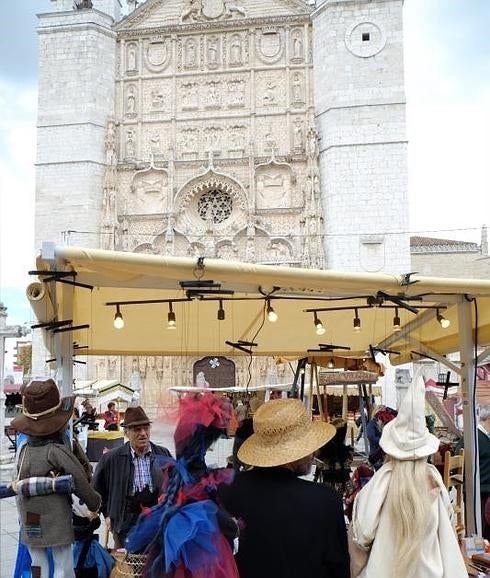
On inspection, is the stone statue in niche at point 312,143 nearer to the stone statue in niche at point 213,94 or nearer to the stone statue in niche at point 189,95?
the stone statue in niche at point 213,94

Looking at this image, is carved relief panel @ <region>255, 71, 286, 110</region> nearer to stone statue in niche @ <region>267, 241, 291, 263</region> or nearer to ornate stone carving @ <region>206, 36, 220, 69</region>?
ornate stone carving @ <region>206, 36, 220, 69</region>

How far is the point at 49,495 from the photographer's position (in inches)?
140

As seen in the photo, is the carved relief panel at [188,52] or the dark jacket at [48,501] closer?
the dark jacket at [48,501]

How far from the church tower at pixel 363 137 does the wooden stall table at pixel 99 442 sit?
40.4 feet

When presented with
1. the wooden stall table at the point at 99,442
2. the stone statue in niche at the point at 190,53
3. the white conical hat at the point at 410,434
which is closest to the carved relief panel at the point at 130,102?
the stone statue in niche at the point at 190,53

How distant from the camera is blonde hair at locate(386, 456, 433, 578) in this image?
2.50 meters

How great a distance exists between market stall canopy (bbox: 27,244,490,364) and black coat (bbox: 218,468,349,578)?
181 centimetres

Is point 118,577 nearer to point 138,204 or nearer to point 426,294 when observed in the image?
point 426,294

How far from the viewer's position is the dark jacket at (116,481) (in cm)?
423

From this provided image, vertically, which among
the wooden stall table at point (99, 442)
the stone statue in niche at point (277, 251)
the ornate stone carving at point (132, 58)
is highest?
the ornate stone carving at point (132, 58)

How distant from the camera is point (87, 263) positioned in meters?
4.02

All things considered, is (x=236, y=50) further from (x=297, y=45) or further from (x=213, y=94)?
(x=297, y=45)

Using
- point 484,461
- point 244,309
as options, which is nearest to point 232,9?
point 244,309

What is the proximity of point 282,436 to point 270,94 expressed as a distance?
25382 mm
